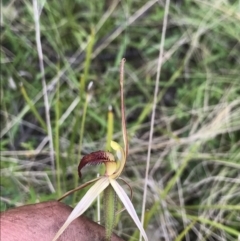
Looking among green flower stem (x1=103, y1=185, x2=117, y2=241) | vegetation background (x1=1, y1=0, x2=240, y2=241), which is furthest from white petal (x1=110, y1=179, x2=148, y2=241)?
vegetation background (x1=1, y1=0, x2=240, y2=241)

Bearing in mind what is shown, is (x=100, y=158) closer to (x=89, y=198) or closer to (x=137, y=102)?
(x=89, y=198)

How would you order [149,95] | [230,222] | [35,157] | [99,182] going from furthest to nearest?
1. [149,95]
2. [35,157]
3. [230,222]
4. [99,182]

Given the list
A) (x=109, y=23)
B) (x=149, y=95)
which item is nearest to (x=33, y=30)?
(x=109, y=23)

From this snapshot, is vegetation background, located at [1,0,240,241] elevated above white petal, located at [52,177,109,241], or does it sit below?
above

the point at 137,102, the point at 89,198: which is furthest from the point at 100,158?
the point at 137,102

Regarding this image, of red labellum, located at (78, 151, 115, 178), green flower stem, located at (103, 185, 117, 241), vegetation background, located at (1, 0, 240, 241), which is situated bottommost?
green flower stem, located at (103, 185, 117, 241)

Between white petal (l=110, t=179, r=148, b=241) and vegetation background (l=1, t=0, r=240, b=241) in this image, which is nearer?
white petal (l=110, t=179, r=148, b=241)

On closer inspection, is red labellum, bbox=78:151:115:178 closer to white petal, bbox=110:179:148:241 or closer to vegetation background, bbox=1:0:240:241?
white petal, bbox=110:179:148:241

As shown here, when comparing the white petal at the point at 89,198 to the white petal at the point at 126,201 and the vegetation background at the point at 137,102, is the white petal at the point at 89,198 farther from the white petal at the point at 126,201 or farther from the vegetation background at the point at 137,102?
the vegetation background at the point at 137,102

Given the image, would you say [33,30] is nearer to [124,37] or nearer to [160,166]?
[124,37]
